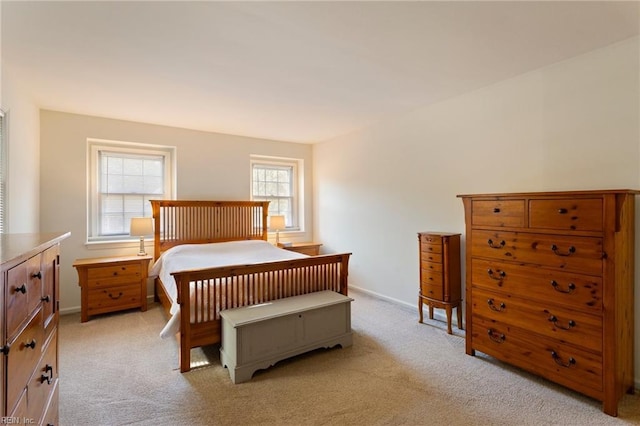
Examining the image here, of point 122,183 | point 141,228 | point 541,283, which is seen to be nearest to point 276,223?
point 141,228

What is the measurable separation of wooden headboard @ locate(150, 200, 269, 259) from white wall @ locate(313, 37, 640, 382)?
4.26 ft

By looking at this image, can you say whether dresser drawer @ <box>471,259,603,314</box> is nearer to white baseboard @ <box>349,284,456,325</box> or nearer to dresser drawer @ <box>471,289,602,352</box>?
dresser drawer @ <box>471,289,602,352</box>

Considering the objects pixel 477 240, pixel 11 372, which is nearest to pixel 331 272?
pixel 477 240

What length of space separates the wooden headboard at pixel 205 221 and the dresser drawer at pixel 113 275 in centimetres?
43

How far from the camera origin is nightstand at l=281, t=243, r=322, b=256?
506cm

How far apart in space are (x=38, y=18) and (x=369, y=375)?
11.0ft

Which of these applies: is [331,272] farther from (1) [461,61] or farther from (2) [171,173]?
(2) [171,173]

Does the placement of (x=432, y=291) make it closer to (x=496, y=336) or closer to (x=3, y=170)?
(x=496, y=336)

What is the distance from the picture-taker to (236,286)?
270 centimetres

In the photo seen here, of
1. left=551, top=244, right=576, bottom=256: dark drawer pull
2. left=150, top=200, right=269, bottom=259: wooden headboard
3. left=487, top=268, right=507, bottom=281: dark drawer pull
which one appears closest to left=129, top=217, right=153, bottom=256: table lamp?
left=150, top=200, right=269, bottom=259: wooden headboard

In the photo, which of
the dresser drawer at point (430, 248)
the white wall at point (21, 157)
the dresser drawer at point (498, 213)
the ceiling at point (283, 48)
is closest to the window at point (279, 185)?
the ceiling at point (283, 48)

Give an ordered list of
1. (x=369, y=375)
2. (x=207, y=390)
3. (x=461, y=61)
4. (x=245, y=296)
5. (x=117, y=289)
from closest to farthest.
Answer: (x=207, y=390), (x=369, y=375), (x=461, y=61), (x=245, y=296), (x=117, y=289)

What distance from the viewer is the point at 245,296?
273cm

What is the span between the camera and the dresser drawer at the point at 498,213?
2311mm
